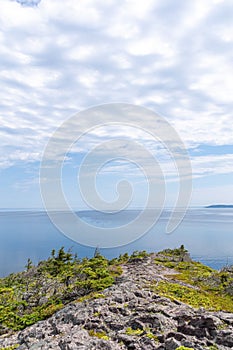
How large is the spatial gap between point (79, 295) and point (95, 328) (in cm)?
1525

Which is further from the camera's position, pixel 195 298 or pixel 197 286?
pixel 197 286

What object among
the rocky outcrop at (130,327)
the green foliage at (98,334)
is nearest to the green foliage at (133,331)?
the rocky outcrop at (130,327)


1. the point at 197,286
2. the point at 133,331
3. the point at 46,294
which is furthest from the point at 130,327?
the point at 46,294

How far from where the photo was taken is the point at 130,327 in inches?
862

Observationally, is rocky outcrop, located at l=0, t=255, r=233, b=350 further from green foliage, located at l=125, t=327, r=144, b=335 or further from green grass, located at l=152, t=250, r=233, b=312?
green grass, located at l=152, t=250, r=233, b=312

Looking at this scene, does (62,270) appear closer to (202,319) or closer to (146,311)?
(146,311)

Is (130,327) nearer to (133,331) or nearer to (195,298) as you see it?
(133,331)

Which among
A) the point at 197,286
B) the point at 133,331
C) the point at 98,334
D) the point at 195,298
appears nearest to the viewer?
the point at 133,331

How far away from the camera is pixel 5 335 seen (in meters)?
31.1

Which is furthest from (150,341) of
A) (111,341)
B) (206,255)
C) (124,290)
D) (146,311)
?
(206,255)

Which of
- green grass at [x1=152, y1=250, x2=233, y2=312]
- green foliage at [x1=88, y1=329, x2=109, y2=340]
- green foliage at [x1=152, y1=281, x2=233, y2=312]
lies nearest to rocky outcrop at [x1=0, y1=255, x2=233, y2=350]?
green foliage at [x1=88, y1=329, x2=109, y2=340]

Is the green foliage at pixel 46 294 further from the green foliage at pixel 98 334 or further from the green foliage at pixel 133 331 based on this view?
the green foliage at pixel 133 331

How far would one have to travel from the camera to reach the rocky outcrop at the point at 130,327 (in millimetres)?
18594

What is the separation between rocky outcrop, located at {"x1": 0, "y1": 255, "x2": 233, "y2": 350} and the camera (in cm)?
1859
